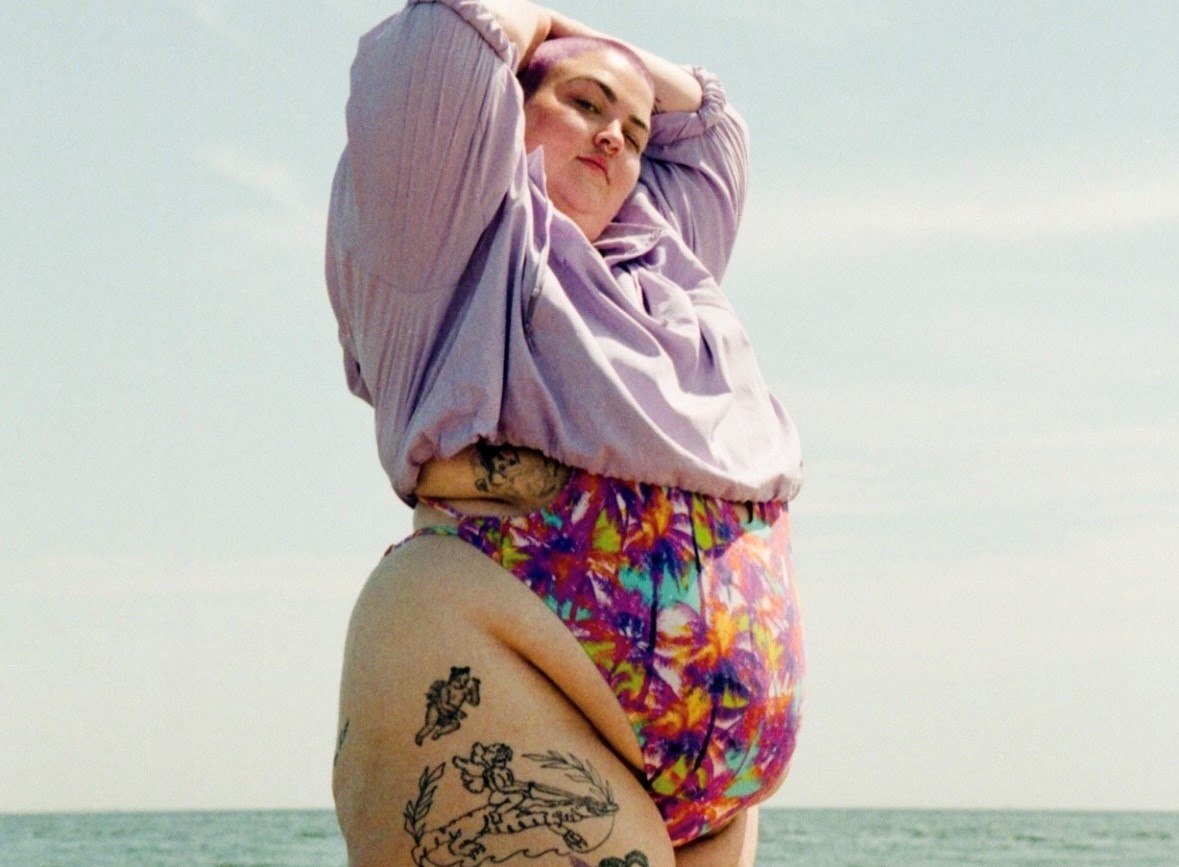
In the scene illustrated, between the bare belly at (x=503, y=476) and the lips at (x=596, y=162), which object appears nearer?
the bare belly at (x=503, y=476)

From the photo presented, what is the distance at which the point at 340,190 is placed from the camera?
2.66m

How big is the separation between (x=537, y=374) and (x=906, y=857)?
1814 cm

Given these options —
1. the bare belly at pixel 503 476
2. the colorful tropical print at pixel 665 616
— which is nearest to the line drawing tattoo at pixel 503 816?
the colorful tropical print at pixel 665 616

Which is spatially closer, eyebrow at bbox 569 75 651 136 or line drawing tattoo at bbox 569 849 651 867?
line drawing tattoo at bbox 569 849 651 867

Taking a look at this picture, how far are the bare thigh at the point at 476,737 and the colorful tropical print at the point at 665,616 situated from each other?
32mm

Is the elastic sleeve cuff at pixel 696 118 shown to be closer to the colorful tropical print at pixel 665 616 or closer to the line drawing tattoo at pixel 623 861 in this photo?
the colorful tropical print at pixel 665 616

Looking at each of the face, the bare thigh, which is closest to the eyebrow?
the face

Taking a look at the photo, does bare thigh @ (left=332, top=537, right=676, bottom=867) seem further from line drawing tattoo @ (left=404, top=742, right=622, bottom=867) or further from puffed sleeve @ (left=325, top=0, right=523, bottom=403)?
puffed sleeve @ (left=325, top=0, right=523, bottom=403)

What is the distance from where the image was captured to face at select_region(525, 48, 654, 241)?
2803mm

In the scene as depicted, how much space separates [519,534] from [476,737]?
278 millimetres

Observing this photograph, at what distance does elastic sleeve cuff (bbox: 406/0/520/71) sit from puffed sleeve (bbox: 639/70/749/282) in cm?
64

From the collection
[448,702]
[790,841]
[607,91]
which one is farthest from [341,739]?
[790,841]

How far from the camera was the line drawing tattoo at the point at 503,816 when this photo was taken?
2.38m

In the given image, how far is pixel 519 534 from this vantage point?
8.20 feet
